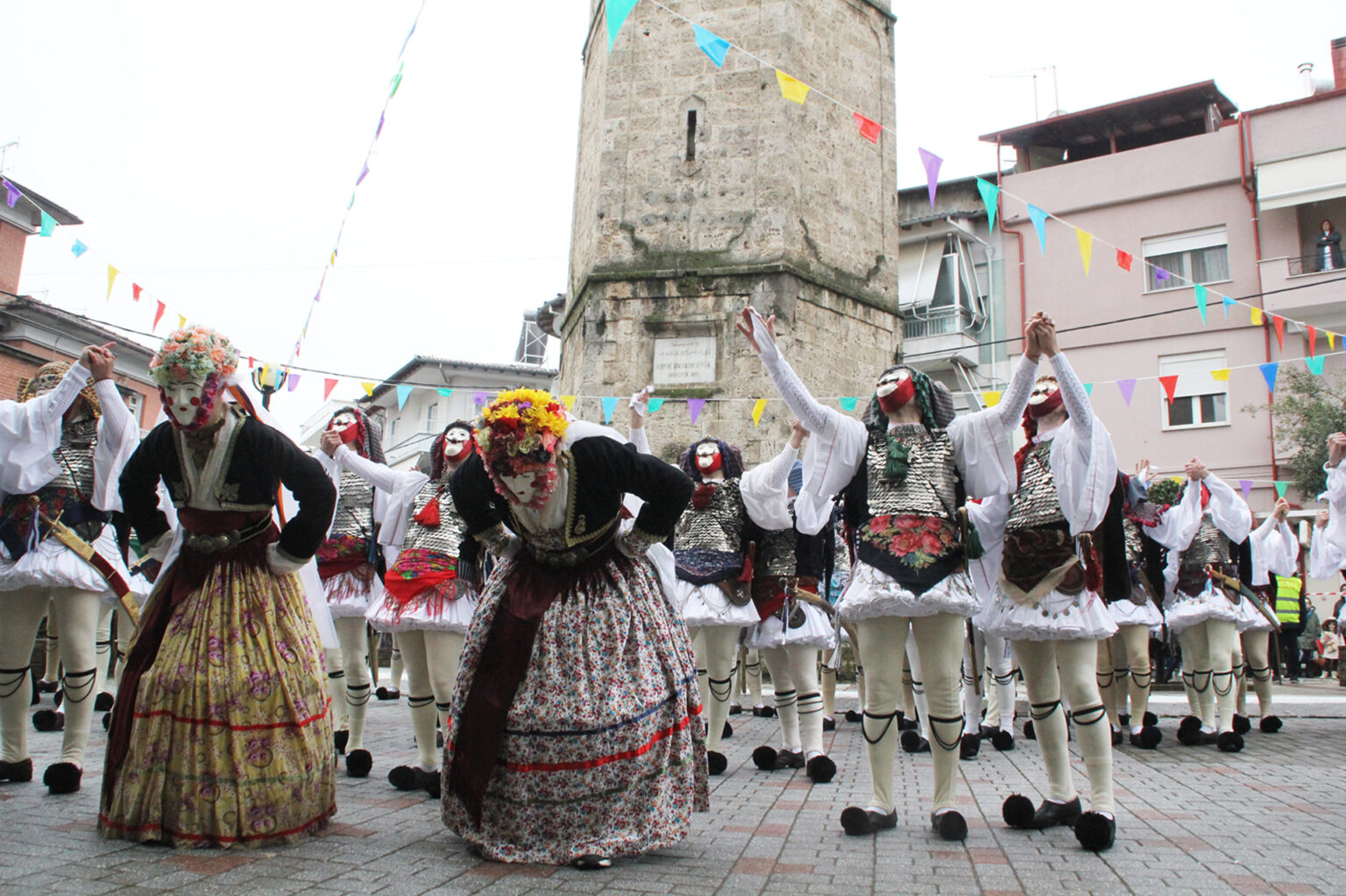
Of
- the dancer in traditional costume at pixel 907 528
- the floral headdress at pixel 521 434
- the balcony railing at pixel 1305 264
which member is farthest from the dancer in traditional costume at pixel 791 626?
the balcony railing at pixel 1305 264

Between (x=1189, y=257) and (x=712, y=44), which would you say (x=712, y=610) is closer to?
(x=712, y=44)

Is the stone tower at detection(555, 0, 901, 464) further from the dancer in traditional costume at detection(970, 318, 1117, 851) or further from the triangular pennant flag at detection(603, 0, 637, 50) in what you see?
the dancer in traditional costume at detection(970, 318, 1117, 851)

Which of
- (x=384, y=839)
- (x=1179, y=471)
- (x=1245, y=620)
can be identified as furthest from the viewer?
(x=1179, y=471)

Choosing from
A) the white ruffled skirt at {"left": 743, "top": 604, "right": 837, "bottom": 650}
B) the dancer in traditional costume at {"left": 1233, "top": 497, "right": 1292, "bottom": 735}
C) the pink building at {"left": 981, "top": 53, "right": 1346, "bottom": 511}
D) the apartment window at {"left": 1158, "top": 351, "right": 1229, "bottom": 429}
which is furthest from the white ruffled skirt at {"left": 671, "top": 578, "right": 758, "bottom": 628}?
the apartment window at {"left": 1158, "top": 351, "right": 1229, "bottom": 429}

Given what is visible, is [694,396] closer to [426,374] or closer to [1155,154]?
[1155,154]

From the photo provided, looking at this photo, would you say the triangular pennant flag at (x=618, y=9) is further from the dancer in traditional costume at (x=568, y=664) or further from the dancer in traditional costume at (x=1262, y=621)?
the dancer in traditional costume at (x=1262, y=621)

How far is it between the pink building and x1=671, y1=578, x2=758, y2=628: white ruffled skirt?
1826 cm

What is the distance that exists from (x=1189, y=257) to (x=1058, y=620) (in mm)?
22698

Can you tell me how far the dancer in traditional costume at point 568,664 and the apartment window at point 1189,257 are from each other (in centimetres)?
2255

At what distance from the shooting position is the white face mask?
4.38 meters

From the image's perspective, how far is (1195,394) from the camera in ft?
76.5

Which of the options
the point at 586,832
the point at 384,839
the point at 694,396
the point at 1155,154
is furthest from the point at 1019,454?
the point at 1155,154

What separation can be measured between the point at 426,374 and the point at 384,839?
3304 centimetres

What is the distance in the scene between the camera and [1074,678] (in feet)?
15.4
